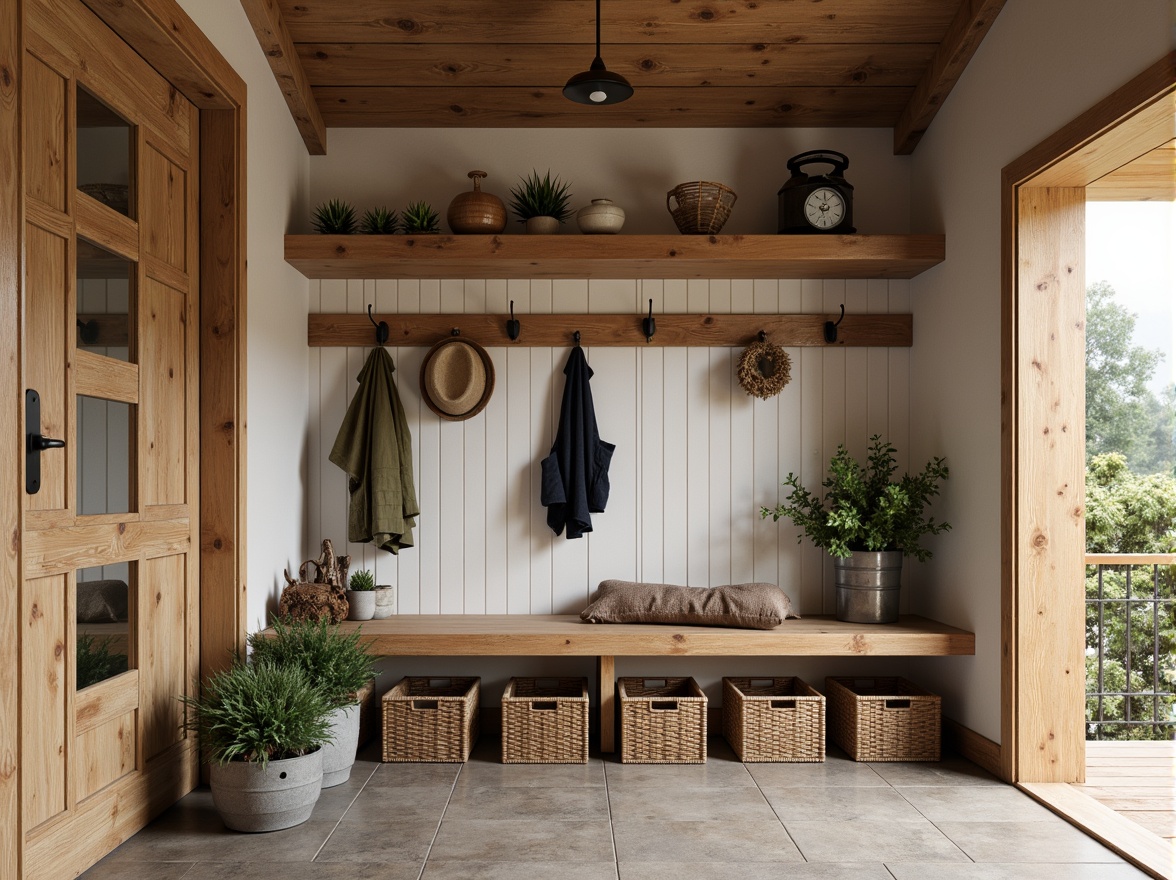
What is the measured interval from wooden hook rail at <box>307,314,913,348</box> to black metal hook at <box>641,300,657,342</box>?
0.6 inches

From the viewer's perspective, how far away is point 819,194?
357cm

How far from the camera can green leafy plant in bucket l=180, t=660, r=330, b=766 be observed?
2.52 metres

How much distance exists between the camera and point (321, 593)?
10.9ft

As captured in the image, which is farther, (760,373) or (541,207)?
(760,373)

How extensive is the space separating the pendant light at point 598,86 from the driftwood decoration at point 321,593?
1854mm

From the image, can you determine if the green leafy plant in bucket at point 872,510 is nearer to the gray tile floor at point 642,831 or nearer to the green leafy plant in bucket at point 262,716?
the gray tile floor at point 642,831

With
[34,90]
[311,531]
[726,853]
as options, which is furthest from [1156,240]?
[34,90]

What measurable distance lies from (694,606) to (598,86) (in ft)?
6.19

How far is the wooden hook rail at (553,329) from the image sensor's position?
3.81 meters

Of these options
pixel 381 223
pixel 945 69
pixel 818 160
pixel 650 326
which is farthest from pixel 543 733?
pixel 945 69

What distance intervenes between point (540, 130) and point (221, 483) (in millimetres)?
1980

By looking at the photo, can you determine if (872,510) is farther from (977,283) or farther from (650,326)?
(650,326)

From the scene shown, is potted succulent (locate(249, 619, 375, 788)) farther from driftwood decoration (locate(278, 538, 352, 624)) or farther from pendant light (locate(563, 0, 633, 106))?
pendant light (locate(563, 0, 633, 106))

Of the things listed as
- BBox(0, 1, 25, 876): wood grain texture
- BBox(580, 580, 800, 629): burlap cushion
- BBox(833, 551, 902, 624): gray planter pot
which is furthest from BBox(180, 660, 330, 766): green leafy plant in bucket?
BBox(833, 551, 902, 624): gray planter pot
